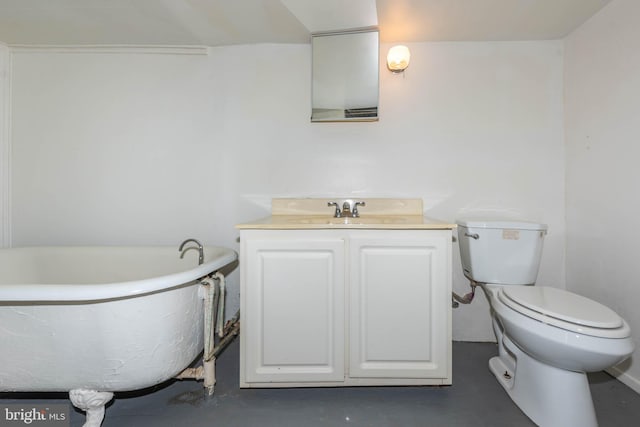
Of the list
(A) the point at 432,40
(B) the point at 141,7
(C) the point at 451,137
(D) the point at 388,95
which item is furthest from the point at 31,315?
(A) the point at 432,40

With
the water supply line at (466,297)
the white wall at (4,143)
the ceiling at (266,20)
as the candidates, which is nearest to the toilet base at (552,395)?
the water supply line at (466,297)

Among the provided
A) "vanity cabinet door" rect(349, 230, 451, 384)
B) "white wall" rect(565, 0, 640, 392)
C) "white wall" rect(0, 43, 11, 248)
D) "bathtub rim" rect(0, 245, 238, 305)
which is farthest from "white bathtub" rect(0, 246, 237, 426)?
"white wall" rect(565, 0, 640, 392)

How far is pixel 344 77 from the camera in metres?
1.58

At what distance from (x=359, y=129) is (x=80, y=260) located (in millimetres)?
1859

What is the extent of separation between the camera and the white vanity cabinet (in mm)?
1174

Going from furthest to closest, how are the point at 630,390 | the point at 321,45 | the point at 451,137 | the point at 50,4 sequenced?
1. the point at 451,137
2. the point at 321,45
3. the point at 50,4
4. the point at 630,390

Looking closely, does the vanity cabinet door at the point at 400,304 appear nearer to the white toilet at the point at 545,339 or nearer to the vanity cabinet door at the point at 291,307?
the vanity cabinet door at the point at 291,307

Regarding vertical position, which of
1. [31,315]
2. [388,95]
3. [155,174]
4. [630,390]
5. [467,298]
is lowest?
[630,390]

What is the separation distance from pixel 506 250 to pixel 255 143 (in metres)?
1.59

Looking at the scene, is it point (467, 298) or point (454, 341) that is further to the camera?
point (454, 341)

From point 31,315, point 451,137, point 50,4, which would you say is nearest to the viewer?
point 31,315

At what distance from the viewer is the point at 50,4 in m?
1.38

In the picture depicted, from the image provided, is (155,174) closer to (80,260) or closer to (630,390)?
(80,260)

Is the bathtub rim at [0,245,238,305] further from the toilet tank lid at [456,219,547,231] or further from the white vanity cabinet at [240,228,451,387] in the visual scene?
the toilet tank lid at [456,219,547,231]
